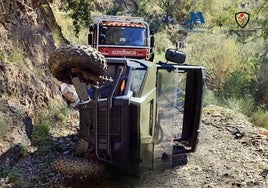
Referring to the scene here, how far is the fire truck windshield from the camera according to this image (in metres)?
12.1

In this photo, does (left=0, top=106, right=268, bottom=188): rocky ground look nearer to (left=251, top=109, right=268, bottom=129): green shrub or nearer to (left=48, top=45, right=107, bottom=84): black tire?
(left=48, top=45, right=107, bottom=84): black tire

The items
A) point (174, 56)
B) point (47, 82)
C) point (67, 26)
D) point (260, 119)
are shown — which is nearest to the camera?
point (174, 56)

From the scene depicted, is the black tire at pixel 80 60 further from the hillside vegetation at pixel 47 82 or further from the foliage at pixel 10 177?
the foliage at pixel 10 177

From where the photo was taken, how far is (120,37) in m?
12.2

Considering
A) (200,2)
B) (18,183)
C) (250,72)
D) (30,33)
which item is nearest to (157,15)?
(200,2)

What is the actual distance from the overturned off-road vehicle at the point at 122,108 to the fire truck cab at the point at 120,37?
594 cm

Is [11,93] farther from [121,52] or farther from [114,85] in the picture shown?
[121,52]

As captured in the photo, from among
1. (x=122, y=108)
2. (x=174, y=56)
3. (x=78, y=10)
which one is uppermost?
(x=78, y=10)

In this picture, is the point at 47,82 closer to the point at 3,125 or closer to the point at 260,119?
the point at 3,125

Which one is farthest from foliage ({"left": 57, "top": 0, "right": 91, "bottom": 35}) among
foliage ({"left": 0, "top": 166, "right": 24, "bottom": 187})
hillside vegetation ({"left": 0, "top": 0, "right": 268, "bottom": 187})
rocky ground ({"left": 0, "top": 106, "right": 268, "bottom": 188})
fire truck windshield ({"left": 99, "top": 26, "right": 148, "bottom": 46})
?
foliage ({"left": 0, "top": 166, "right": 24, "bottom": 187})

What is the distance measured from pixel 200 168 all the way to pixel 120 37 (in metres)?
6.66

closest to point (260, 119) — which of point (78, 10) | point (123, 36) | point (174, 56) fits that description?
point (123, 36)

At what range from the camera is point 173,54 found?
5871 millimetres

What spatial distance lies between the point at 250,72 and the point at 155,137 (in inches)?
442
